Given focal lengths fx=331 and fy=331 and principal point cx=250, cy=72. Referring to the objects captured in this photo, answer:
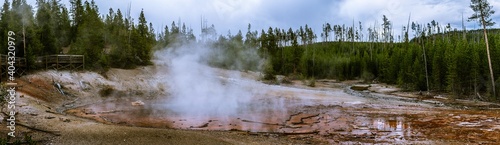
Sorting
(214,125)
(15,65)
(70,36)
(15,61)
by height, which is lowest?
(214,125)

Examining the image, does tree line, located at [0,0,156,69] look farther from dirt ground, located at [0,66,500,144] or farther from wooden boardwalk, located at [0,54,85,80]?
dirt ground, located at [0,66,500,144]

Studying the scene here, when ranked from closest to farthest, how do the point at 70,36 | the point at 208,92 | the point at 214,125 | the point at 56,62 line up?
1. the point at 214,125
2. the point at 56,62
3. the point at 208,92
4. the point at 70,36

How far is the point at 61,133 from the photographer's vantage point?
1252cm

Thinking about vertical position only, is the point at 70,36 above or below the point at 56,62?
above

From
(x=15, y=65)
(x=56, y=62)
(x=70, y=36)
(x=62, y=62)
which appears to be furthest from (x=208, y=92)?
(x=70, y=36)

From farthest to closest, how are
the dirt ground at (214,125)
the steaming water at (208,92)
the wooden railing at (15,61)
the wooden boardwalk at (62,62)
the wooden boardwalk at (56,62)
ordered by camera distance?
the wooden boardwalk at (62,62), the wooden boardwalk at (56,62), the steaming water at (208,92), the wooden railing at (15,61), the dirt ground at (214,125)

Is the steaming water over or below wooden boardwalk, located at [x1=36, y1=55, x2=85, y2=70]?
below

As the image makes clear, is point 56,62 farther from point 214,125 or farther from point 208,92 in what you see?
point 214,125

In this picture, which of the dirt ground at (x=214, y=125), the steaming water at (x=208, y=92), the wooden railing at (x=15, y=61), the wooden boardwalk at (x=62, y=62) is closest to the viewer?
the dirt ground at (x=214, y=125)

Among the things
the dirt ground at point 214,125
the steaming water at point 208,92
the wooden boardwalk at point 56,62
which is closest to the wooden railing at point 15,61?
the wooden boardwalk at point 56,62

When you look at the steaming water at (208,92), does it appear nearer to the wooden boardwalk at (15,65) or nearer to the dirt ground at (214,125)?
the dirt ground at (214,125)

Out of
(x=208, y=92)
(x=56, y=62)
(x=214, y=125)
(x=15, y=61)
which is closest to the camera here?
(x=214, y=125)

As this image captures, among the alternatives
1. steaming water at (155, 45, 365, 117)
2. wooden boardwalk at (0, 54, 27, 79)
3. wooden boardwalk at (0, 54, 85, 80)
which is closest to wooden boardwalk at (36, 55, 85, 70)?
wooden boardwalk at (0, 54, 85, 80)

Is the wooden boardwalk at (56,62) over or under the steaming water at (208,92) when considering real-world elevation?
over
